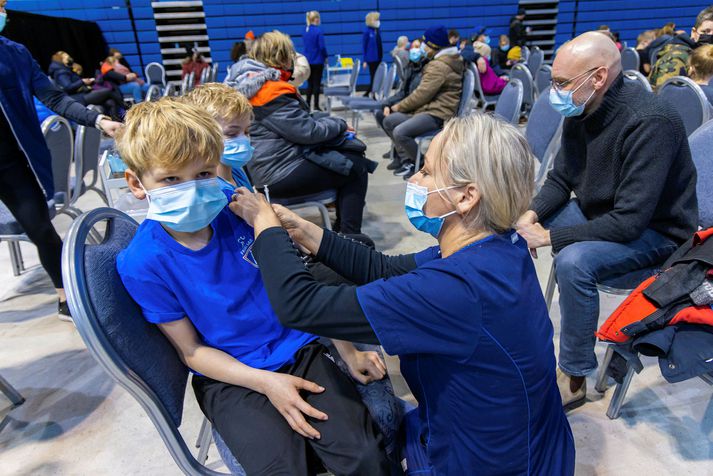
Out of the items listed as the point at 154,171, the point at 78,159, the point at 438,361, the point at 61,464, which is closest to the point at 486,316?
the point at 438,361

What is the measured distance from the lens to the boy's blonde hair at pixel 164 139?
95 cm

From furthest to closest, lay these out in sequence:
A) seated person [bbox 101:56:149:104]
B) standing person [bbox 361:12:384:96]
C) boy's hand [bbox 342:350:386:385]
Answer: standing person [bbox 361:12:384:96], seated person [bbox 101:56:149:104], boy's hand [bbox 342:350:386:385]

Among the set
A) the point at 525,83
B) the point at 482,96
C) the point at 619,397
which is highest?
the point at 525,83

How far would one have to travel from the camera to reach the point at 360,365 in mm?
1104

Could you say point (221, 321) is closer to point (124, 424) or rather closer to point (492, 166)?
point (492, 166)

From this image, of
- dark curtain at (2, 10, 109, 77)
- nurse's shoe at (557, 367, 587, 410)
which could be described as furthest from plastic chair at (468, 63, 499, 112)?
dark curtain at (2, 10, 109, 77)

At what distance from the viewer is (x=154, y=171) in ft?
3.20

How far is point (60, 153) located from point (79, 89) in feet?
18.9

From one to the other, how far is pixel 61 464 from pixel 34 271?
5.74 feet

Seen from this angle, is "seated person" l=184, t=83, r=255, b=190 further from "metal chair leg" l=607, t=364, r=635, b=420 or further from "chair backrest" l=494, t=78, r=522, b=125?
"chair backrest" l=494, t=78, r=522, b=125

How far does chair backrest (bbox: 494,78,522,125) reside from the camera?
269cm

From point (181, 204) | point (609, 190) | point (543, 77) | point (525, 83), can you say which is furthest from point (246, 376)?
point (525, 83)

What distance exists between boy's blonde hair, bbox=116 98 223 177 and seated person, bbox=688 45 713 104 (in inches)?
116

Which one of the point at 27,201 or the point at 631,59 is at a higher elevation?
the point at 27,201
